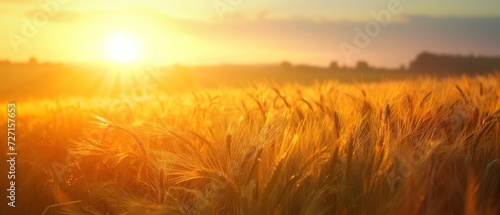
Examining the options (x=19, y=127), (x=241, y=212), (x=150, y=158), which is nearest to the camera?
(x=241, y=212)

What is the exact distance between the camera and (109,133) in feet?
10.8

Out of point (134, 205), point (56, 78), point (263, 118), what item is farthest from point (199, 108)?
point (56, 78)

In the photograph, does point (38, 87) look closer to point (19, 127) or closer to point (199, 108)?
point (19, 127)

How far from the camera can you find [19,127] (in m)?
4.32

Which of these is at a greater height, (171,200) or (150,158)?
(150,158)

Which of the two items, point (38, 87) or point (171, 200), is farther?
point (38, 87)

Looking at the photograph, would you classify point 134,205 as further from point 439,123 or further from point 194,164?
point 439,123

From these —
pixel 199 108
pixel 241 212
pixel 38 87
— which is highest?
pixel 38 87

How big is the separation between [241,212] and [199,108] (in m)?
1.97

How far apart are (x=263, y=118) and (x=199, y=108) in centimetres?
104

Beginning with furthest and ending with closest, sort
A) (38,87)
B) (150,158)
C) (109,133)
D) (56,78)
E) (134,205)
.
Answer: (56,78), (38,87), (109,133), (150,158), (134,205)

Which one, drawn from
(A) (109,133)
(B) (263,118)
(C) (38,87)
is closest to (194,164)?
(B) (263,118)

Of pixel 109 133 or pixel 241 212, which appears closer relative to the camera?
pixel 241 212

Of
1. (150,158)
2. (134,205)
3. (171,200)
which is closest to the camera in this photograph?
(134,205)
